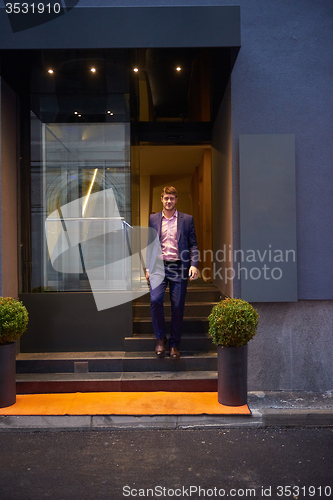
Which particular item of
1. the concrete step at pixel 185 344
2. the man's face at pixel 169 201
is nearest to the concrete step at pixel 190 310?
the concrete step at pixel 185 344

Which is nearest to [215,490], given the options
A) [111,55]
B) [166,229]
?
[166,229]

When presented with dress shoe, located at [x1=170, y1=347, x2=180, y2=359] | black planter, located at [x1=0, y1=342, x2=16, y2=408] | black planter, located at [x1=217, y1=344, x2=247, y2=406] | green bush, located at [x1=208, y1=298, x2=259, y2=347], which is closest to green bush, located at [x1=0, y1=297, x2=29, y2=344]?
black planter, located at [x1=0, y1=342, x2=16, y2=408]

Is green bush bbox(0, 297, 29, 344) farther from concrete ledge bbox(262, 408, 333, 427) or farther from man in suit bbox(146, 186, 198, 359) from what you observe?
concrete ledge bbox(262, 408, 333, 427)

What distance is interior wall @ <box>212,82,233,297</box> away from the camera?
5.56 metres

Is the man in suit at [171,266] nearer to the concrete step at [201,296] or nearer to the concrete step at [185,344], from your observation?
the concrete step at [185,344]

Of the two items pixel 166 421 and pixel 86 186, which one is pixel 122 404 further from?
pixel 86 186

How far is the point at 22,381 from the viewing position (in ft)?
17.0

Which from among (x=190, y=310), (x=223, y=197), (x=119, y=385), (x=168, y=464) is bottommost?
(x=168, y=464)

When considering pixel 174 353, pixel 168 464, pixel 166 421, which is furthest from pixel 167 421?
pixel 174 353

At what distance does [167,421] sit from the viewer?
4426 millimetres

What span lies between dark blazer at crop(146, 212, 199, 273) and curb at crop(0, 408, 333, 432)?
74.5 inches

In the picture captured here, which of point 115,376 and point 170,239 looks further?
point 170,239

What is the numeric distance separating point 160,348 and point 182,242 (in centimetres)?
141

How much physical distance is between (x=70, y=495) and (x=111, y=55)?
16.9ft
